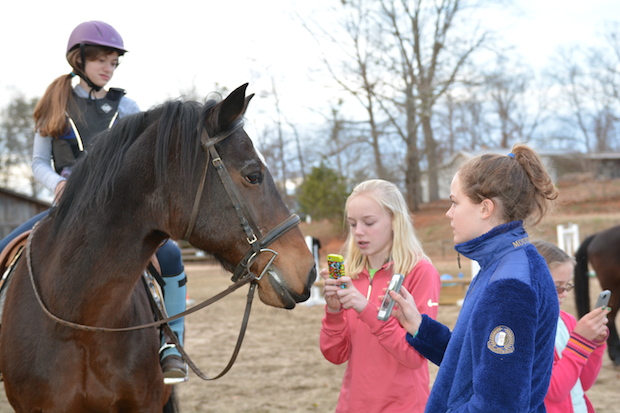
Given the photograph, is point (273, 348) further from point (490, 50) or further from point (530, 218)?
point (490, 50)

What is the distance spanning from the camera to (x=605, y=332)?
2.04m

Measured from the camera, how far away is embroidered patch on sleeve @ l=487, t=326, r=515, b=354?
1441 millimetres

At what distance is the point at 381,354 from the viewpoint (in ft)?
8.54

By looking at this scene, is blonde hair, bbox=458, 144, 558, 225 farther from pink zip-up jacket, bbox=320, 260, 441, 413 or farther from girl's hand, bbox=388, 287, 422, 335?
pink zip-up jacket, bbox=320, 260, 441, 413

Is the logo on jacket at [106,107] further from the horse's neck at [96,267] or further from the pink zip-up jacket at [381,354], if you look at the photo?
the pink zip-up jacket at [381,354]

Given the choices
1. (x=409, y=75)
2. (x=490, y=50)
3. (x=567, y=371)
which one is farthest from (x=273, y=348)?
(x=490, y=50)

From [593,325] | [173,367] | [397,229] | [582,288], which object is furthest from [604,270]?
[173,367]

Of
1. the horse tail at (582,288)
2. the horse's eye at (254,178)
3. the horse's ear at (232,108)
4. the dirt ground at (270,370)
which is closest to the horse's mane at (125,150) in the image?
the horse's ear at (232,108)

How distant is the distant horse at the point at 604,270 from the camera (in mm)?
6656

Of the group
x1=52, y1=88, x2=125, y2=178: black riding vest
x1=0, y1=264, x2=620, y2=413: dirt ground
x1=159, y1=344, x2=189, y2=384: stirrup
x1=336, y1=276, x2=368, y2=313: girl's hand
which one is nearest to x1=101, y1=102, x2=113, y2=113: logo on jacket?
x1=52, y1=88, x2=125, y2=178: black riding vest

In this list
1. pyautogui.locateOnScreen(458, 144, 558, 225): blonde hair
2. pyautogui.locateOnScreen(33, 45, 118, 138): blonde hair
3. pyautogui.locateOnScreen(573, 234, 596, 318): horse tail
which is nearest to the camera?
pyautogui.locateOnScreen(458, 144, 558, 225): blonde hair

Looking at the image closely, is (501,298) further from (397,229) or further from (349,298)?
(397,229)

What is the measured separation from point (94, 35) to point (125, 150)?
119 cm

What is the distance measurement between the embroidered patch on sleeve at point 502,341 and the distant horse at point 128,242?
2.91 ft
